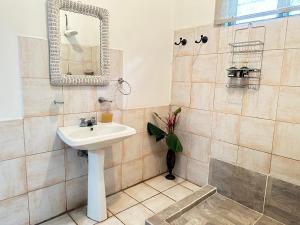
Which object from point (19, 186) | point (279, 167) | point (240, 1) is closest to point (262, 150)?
point (279, 167)

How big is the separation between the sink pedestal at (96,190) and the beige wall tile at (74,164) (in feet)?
0.64

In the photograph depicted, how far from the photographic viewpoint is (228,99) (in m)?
2.07

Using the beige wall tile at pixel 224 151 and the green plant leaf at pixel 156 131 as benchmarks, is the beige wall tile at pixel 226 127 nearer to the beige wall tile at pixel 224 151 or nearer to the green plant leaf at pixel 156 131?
the beige wall tile at pixel 224 151

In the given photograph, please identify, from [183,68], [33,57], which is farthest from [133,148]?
[33,57]

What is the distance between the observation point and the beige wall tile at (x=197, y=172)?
233cm

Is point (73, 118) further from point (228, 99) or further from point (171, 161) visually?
point (228, 99)

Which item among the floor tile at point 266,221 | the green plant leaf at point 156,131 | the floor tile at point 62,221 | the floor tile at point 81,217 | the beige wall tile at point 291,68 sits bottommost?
the floor tile at point 62,221

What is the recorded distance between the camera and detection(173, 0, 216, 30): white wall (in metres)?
2.14

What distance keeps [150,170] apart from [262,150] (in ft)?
3.99

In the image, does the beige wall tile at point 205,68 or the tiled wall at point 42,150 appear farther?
the beige wall tile at point 205,68

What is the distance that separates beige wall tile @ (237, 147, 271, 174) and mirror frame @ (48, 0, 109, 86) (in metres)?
1.41

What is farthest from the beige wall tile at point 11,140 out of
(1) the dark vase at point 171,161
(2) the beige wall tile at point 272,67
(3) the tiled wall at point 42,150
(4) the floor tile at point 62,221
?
(2) the beige wall tile at point 272,67

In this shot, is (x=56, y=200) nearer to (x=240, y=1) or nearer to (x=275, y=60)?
(x=275, y=60)

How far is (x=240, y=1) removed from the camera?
1975 millimetres
